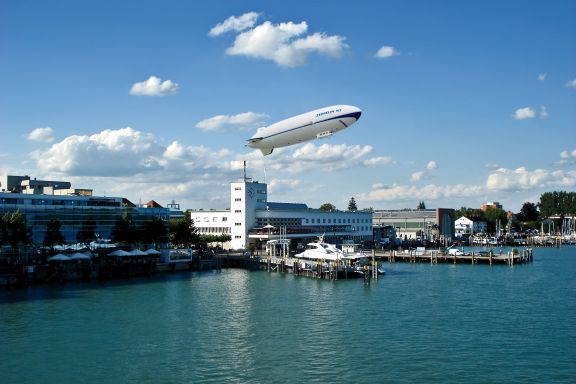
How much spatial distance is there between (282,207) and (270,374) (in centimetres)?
9251

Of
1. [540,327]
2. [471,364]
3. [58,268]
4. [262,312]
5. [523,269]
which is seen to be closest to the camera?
[471,364]

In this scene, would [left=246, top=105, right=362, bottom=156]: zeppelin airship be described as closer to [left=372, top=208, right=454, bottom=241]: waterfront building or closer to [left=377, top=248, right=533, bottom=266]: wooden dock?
[left=377, top=248, right=533, bottom=266]: wooden dock

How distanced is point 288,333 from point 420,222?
143m

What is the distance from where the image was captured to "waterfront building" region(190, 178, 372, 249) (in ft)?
359

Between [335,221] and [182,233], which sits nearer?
[182,233]

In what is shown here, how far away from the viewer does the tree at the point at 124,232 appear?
82812 mm

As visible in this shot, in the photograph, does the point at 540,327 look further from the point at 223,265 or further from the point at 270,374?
the point at 223,265

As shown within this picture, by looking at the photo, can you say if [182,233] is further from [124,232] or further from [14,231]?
[14,231]

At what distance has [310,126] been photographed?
193 ft

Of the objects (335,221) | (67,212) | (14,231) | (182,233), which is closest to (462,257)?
(335,221)

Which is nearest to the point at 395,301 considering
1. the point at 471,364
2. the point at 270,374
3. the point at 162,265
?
the point at 471,364

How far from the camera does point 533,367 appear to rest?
104 ft

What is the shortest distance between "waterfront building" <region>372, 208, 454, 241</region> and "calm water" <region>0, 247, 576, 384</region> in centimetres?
10587

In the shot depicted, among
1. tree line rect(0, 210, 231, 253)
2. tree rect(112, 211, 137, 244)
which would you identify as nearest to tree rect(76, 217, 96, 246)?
tree line rect(0, 210, 231, 253)
